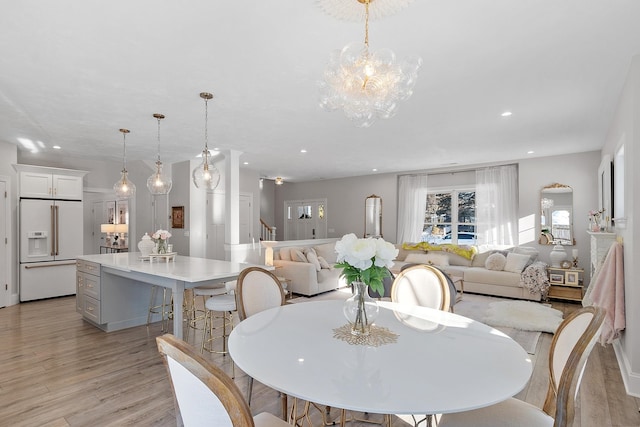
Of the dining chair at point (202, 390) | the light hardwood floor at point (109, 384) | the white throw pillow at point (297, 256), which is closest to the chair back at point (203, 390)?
the dining chair at point (202, 390)

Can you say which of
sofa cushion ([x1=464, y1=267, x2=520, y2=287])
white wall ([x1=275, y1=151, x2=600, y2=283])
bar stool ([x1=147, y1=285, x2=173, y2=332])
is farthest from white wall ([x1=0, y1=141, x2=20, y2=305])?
sofa cushion ([x1=464, y1=267, x2=520, y2=287])

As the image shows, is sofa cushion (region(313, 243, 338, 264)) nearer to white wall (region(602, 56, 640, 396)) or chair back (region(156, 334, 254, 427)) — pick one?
white wall (region(602, 56, 640, 396))

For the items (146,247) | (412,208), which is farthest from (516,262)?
(146,247)

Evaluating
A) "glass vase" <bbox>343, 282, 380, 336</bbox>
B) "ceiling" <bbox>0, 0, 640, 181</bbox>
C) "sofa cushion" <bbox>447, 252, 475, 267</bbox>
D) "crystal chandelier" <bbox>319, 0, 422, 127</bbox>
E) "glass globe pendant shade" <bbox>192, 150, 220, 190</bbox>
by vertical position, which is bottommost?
"sofa cushion" <bbox>447, 252, 475, 267</bbox>

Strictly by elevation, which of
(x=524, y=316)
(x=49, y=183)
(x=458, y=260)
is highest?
(x=49, y=183)

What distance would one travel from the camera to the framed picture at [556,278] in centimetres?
547

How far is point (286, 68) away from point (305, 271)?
378cm

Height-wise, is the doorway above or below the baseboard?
above

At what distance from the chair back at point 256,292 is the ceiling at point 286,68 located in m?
1.63

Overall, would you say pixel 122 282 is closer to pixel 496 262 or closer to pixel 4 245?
pixel 4 245

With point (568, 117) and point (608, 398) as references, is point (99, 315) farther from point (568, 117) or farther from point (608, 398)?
point (568, 117)

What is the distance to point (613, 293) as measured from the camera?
3.03m

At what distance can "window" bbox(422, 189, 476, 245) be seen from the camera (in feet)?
24.4

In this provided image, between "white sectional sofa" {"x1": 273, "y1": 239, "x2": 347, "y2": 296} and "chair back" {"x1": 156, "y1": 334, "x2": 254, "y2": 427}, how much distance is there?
181 inches
